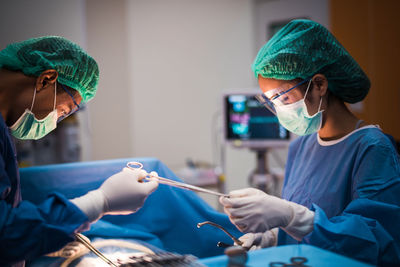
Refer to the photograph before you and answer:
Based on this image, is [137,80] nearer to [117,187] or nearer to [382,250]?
[117,187]

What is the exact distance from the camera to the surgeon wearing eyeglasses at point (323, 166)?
44.8 inches

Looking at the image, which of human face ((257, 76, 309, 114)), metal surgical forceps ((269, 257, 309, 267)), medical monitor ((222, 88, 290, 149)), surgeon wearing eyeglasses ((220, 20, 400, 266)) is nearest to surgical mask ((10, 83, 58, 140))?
surgeon wearing eyeglasses ((220, 20, 400, 266))

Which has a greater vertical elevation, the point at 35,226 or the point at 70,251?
the point at 35,226

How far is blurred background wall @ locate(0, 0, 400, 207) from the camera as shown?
379 centimetres

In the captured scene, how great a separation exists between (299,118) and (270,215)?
1.48 feet

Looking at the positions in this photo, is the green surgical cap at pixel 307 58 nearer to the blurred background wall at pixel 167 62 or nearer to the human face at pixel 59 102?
the human face at pixel 59 102

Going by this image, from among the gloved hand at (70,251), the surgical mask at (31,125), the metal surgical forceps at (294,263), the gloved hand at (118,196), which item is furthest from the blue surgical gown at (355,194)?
the surgical mask at (31,125)

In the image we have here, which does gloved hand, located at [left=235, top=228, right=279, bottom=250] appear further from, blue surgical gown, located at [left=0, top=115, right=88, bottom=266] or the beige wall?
the beige wall

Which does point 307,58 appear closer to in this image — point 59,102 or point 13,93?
point 59,102

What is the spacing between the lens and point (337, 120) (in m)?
1.46

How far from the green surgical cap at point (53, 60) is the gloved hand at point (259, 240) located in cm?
84

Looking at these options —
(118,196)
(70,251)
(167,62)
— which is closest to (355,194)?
(118,196)

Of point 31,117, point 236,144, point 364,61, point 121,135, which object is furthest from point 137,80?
point 31,117

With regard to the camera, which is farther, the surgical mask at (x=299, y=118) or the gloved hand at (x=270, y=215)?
the surgical mask at (x=299, y=118)
